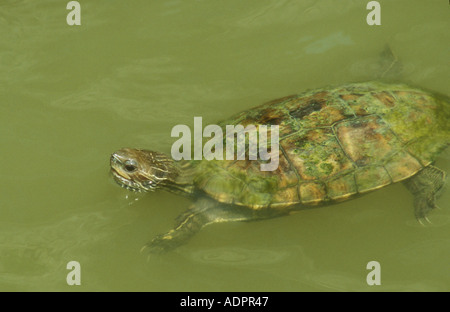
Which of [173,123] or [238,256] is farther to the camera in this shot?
[173,123]

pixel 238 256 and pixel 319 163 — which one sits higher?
pixel 319 163

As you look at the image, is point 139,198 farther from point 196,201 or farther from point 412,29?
point 412,29

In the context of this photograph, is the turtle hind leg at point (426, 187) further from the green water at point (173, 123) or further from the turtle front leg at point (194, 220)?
the turtle front leg at point (194, 220)

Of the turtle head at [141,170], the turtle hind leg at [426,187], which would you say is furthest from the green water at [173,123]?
the turtle head at [141,170]

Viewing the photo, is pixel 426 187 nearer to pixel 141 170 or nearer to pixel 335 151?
pixel 335 151

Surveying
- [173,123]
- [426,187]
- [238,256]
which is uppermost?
[173,123]

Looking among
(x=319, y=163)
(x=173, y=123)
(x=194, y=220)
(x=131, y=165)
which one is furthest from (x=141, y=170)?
(x=319, y=163)

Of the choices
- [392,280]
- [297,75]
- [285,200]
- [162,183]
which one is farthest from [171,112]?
[392,280]
